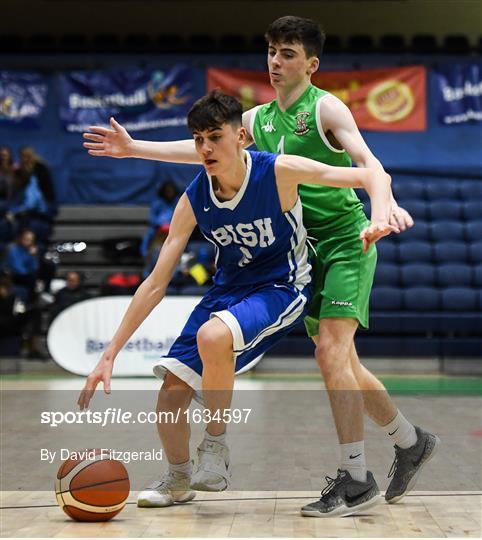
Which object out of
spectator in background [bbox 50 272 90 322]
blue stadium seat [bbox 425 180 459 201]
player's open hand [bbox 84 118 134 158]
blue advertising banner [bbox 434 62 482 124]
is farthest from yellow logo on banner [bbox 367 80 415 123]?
player's open hand [bbox 84 118 134 158]

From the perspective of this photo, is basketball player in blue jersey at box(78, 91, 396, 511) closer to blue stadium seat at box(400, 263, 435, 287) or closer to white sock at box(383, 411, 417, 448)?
white sock at box(383, 411, 417, 448)

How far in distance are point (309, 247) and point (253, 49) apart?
1088cm

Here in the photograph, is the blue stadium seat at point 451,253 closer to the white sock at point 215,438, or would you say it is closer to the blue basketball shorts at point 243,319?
the blue basketball shorts at point 243,319

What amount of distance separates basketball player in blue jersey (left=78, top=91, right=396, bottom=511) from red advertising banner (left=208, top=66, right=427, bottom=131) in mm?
10161

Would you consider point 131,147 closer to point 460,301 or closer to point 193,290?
point 193,290

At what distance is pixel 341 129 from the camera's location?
444 cm

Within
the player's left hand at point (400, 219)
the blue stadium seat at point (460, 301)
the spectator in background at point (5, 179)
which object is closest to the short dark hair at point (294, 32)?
the player's left hand at point (400, 219)

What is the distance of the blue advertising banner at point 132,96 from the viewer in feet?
47.9

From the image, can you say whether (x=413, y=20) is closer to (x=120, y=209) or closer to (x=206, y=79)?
(x=206, y=79)

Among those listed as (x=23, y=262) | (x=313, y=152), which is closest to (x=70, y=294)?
(x=23, y=262)

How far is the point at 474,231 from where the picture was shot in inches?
541

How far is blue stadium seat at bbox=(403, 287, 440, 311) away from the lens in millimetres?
12773

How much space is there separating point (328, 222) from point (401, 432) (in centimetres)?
109

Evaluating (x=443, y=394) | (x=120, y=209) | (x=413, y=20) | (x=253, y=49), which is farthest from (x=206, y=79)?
(x=443, y=394)
